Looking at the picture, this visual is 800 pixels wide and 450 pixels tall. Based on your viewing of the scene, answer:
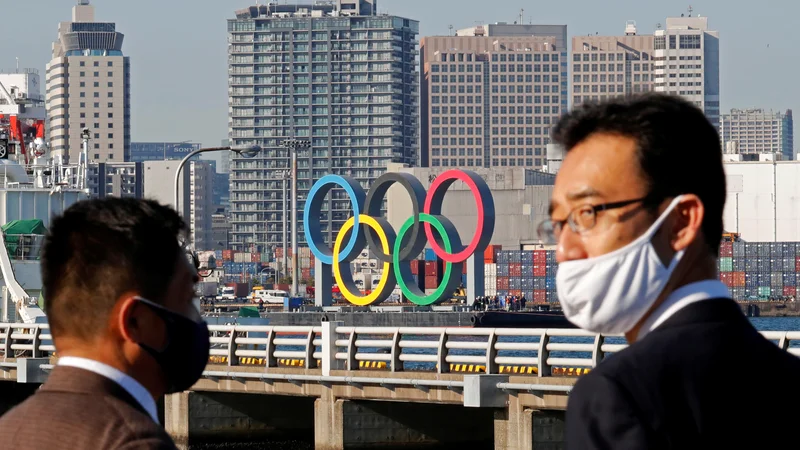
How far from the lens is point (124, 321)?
351 cm

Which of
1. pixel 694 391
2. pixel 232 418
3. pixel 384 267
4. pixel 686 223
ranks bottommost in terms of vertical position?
pixel 232 418

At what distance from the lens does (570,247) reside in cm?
326

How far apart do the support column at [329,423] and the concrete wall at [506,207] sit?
450ft

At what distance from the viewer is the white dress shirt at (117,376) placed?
137 inches

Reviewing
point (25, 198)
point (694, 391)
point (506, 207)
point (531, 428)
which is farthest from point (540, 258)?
point (694, 391)

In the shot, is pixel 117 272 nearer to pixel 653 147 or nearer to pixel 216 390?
pixel 653 147

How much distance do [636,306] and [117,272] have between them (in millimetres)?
1285

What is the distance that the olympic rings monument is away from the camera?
64.6 meters

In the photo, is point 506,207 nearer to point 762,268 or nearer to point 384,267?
point 762,268

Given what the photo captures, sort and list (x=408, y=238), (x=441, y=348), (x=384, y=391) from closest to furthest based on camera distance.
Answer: (x=441, y=348), (x=384, y=391), (x=408, y=238)

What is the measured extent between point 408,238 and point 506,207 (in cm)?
9053

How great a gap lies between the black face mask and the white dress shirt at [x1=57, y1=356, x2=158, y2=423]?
11cm

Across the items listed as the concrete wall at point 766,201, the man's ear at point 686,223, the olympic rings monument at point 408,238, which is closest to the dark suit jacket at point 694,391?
the man's ear at point 686,223

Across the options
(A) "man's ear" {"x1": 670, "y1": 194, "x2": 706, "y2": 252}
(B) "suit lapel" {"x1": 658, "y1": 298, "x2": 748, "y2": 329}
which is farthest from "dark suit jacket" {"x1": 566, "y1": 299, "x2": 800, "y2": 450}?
(A) "man's ear" {"x1": 670, "y1": 194, "x2": 706, "y2": 252}
